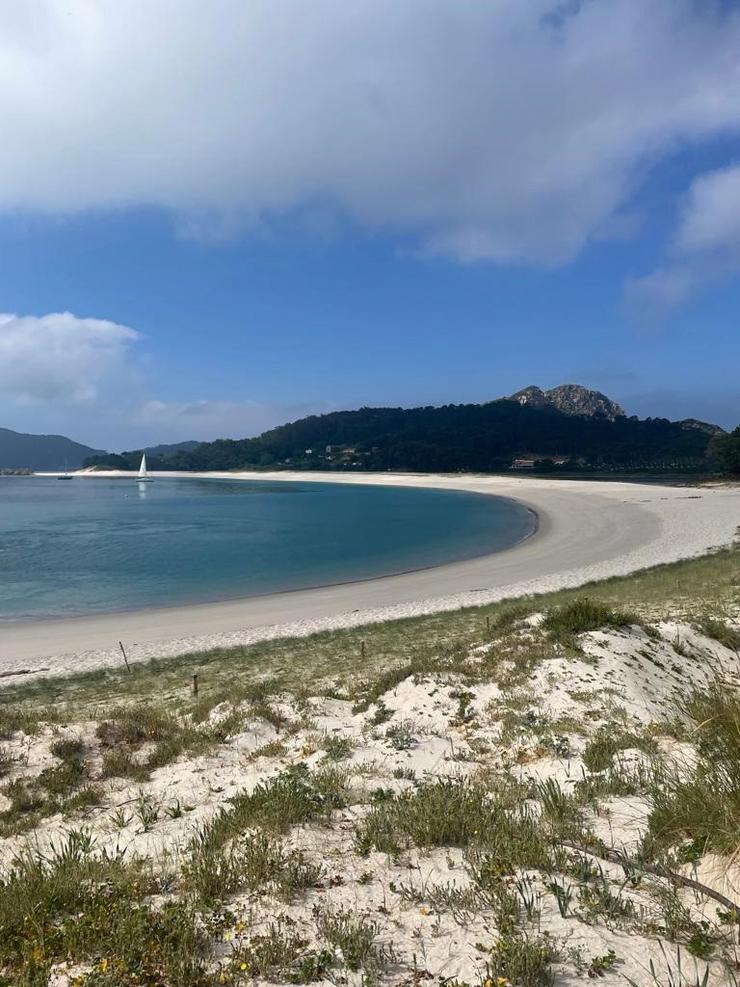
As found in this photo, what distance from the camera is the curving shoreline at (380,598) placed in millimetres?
19594

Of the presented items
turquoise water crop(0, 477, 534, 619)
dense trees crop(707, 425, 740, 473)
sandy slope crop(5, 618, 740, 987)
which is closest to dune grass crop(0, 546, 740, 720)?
sandy slope crop(5, 618, 740, 987)

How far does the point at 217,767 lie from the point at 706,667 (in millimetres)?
8782

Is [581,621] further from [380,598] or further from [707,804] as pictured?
[380,598]

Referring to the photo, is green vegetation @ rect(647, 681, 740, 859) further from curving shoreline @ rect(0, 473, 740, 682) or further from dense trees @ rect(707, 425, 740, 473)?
dense trees @ rect(707, 425, 740, 473)

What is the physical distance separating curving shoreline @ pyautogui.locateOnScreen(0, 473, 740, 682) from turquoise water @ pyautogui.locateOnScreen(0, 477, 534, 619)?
272cm

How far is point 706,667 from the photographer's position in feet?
34.3

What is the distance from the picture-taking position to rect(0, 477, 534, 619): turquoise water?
3014 centimetres

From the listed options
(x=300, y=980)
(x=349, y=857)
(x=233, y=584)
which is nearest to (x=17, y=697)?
(x=349, y=857)

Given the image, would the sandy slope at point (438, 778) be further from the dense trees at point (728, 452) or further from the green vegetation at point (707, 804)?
the dense trees at point (728, 452)

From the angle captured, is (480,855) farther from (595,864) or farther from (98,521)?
(98,521)

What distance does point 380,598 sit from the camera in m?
26.3

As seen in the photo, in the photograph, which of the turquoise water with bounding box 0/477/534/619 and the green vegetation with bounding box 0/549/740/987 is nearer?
the green vegetation with bounding box 0/549/740/987

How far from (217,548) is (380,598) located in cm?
2243

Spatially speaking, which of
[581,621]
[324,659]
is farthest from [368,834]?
[324,659]
